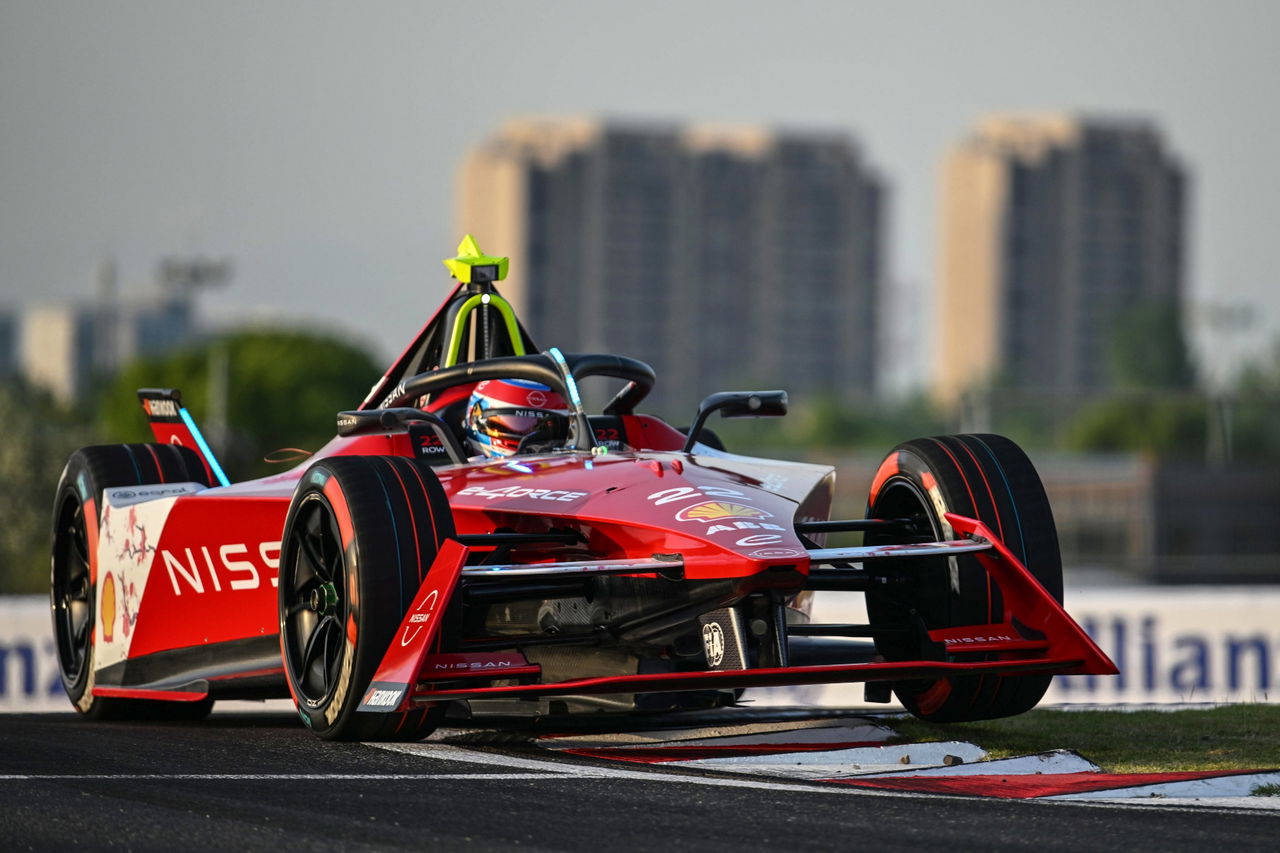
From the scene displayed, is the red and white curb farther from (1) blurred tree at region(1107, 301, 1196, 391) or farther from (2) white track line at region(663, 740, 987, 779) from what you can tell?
(1) blurred tree at region(1107, 301, 1196, 391)

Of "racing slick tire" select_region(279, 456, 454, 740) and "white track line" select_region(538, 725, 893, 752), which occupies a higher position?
"racing slick tire" select_region(279, 456, 454, 740)

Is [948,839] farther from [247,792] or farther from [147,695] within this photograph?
[147,695]

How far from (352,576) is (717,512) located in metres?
1.32

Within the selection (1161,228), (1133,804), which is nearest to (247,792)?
(1133,804)

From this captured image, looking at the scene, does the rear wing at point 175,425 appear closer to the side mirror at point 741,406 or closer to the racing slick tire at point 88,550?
the racing slick tire at point 88,550

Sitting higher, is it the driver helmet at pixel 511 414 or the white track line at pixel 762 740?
the driver helmet at pixel 511 414

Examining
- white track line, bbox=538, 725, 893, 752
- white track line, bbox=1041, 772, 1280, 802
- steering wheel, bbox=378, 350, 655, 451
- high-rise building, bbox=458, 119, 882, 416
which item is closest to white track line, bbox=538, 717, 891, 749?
white track line, bbox=538, 725, 893, 752

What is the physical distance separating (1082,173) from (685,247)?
3748 cm

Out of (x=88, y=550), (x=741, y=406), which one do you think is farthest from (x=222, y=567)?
(x=741, y=406)

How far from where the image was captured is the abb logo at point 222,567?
8.95m

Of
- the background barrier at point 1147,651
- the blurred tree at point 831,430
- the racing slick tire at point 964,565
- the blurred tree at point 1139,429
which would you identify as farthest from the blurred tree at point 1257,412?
the racing slick tire at point 964,565

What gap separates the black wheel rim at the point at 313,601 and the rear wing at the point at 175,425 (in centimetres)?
304

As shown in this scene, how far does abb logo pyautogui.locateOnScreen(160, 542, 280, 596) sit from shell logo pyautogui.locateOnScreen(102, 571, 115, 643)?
2.24 ft

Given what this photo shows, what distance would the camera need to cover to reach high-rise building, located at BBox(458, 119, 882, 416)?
189 meters
